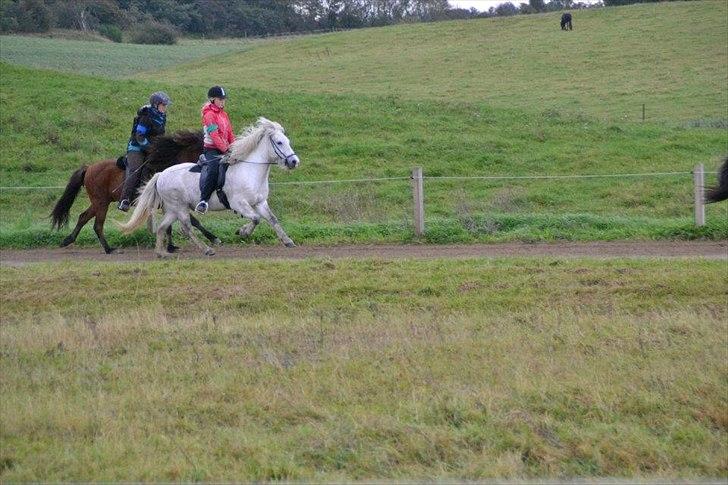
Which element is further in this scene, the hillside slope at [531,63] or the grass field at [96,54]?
the grass field at [96,54]

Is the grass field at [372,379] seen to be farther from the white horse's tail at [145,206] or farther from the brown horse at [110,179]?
the brown horse at [110,179]

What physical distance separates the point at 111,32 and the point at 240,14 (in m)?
16.0

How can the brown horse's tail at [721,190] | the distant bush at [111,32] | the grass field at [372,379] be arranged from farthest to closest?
the distant bush at [111,32], the brown horse's tail at [721,190], the grass field at [372,379]

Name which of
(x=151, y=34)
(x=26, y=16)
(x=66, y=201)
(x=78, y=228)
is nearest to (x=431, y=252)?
(x=78, y=228)

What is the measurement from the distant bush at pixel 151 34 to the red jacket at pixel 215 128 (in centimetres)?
6711

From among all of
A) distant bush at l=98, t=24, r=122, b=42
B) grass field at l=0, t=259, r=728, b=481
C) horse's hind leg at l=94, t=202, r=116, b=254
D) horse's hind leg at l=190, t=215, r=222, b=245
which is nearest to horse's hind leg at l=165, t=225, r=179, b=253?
horse's hind leg at l=190, t=215, r=222, b=245

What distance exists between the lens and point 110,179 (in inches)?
671

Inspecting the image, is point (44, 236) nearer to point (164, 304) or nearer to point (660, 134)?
point (164, 304)

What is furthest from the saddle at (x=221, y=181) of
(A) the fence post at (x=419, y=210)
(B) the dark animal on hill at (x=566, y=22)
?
(B) the dark animal on hill at (x=566, y=22)

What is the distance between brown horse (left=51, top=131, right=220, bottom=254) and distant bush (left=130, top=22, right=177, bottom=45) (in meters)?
64.6

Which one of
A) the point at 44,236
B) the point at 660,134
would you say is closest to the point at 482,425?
the point at 44,236

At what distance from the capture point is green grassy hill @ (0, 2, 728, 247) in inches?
705

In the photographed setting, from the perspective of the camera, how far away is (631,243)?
16.1 metres

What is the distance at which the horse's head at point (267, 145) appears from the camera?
14.9 m
